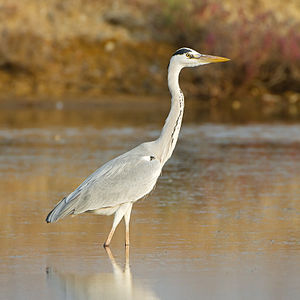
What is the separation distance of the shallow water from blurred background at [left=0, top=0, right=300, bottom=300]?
2cm

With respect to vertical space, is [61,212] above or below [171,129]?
below

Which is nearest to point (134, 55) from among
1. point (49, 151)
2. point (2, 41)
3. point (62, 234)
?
point (2, 41)

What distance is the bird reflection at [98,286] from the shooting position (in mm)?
5797

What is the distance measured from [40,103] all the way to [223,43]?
18.3ft

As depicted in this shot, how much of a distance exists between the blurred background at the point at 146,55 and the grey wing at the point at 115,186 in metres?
15.4

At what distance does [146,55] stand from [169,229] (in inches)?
698

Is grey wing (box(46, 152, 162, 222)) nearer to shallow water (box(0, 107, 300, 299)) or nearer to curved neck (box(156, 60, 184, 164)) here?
curved neck (box(156, 60, 184, 164))

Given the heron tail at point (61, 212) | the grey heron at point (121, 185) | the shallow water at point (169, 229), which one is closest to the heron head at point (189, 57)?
the grey heron at point (121, 185)

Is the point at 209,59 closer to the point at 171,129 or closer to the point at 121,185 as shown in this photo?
the point at 171,129

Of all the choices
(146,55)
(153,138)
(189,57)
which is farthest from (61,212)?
(146,55)

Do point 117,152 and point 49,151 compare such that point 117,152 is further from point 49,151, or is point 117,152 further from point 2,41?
point 2,41

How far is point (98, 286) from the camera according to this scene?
605cm

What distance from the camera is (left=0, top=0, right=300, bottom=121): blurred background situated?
24.1 m

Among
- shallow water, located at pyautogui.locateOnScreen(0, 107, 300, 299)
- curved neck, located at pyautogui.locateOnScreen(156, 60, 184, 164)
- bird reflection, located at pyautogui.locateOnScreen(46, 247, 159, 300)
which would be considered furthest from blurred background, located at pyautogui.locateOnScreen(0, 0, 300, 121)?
bird reflection, located at pyautogui.locateOnScreen(46, 247, 159, 300)
